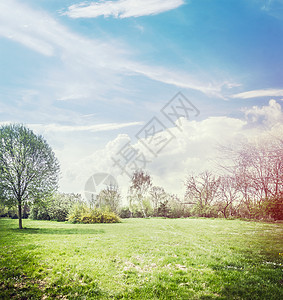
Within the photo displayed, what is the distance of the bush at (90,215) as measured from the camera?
77.7ft

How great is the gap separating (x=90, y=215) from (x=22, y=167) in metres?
10.3

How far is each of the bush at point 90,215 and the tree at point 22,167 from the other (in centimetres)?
733

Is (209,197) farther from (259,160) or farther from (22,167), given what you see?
(22,167)

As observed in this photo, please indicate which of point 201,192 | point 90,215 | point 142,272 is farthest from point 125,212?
point 142,272

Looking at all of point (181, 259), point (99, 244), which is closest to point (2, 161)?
point (99, 244)

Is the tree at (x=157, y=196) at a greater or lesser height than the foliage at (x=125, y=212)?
greater

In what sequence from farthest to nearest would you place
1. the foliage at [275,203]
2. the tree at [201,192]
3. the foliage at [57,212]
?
the foliage at [57,212]
the tree at [201,192]
the foliage at [275,203]

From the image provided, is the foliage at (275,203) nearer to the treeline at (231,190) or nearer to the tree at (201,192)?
the treeline at (231,190)

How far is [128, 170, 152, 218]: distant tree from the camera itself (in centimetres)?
3678

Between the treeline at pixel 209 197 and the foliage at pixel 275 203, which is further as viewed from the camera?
the foliage at pixel 275 203

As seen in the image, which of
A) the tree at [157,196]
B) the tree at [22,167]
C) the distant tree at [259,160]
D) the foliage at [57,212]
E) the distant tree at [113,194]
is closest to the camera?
the distant tree at [259,160]

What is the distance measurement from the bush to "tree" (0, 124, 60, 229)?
7.33m

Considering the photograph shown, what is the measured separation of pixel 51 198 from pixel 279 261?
17.1 m

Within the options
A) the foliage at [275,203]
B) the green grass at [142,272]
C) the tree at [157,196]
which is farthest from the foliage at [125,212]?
the green grass at [142,272]
